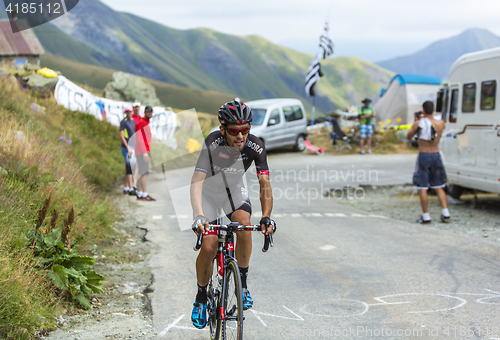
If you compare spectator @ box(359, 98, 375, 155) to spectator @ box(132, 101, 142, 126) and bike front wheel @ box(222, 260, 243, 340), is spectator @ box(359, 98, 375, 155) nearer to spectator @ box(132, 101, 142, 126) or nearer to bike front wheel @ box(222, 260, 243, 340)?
spectator @ box(132, 101, 142, 126)

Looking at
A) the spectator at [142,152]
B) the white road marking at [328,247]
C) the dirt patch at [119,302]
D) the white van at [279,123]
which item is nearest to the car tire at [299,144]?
the white van at [279,123]

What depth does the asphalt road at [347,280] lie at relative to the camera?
15.3 feet

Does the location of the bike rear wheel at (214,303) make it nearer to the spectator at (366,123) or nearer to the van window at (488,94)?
the van window at (488,94)

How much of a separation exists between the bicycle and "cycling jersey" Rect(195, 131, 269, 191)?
0.47 meters

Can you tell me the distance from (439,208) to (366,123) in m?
12.4

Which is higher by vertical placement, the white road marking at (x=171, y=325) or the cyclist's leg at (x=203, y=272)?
the cyclist's leg at (x=203, y=272)

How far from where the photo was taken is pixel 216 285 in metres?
4.20

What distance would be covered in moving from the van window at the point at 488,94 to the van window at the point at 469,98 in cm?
31

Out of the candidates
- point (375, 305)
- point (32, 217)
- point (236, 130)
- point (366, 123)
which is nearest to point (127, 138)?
point (32, 217)

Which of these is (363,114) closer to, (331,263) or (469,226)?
(469,226)

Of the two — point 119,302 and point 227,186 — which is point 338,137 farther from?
point 227,186

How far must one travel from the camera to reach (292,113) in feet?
77.9

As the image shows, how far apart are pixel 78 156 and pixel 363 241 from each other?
24.6 ft

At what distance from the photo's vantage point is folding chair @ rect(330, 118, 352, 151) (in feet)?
79.8
